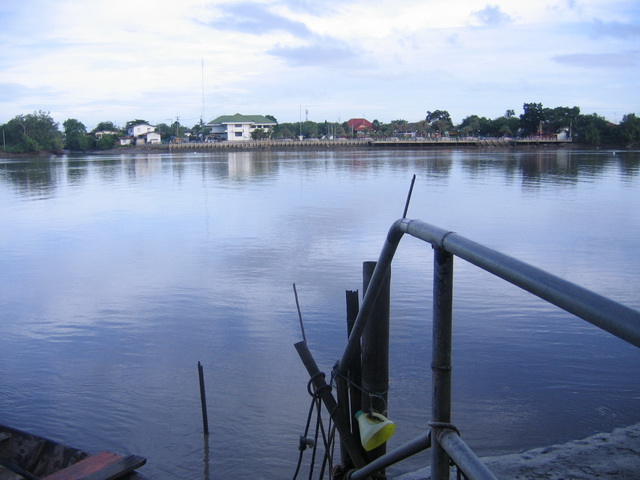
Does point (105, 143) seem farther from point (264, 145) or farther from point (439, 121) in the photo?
point (439, 121)

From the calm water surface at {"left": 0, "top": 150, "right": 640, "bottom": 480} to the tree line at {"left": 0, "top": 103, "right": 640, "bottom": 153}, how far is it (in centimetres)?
10072

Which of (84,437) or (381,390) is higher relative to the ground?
(381,390)

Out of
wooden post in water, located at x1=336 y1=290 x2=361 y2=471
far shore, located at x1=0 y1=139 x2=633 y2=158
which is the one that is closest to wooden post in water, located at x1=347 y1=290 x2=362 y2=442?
wooden post in water, located at x1=336 y1=290 x2=361 y2=471

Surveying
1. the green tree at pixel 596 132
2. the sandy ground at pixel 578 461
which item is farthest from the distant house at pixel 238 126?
the sandy ground at pixel 578 461

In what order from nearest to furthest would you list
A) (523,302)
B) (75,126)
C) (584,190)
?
(523,302) → (584,190) → (75,126)

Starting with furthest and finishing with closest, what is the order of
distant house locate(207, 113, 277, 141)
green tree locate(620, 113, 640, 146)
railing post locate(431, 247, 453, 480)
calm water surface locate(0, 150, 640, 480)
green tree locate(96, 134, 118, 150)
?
distant house locate(207, 113, 277, 141)
green tree locate(96, 134, 118, 150)
green tree locate(620, 113, 640, 146)
calm water surface locate(0, 150, 640, 480)
railing post locate(431, 247, 453, 480)

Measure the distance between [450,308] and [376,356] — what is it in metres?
1.37

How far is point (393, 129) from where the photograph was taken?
14188 centimetres

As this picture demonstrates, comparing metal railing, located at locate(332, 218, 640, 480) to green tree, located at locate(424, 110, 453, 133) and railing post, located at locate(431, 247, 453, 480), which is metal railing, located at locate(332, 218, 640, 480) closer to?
railing post, located at locate(431, 247, 453, 480)

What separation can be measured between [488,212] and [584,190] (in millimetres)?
10269

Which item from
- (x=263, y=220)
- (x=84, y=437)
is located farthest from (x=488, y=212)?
(x=84, y=437)

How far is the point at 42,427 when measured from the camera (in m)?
6.46

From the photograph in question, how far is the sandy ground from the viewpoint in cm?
475

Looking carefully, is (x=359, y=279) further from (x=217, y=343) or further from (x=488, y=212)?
(x=488, y=212)
